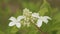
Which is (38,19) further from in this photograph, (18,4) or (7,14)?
(18,4)

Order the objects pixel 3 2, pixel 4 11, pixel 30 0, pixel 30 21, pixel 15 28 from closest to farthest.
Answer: pixel 30 21, pixel 15 28, pixel 4 11, pixel 3 2, pixel 30 0

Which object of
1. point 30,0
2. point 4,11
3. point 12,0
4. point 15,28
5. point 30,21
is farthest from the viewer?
point 12,0

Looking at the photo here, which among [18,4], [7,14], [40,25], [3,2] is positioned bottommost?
[40,25]

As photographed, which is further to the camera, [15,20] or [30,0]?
[30,0]

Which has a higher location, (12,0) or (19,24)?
(12,0)

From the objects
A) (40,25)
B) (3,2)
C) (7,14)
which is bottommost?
(40,25)

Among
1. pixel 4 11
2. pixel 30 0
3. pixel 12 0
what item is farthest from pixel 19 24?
pixel 12 0

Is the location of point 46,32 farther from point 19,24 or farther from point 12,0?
point 12,0

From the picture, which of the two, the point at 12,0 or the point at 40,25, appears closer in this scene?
the point at 40,25

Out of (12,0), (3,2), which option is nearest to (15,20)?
(3,2)
